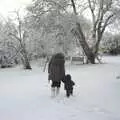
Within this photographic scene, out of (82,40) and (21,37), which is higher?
(21,37)

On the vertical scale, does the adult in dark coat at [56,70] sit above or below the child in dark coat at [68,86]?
above

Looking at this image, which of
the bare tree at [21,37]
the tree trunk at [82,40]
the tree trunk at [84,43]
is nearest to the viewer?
the tree trunk at [82,40]

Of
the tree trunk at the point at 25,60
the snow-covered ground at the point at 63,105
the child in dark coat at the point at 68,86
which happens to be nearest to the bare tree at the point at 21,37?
the tree trunk at the point at 25,60

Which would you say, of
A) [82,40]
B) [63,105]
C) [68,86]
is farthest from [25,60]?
[63,105]

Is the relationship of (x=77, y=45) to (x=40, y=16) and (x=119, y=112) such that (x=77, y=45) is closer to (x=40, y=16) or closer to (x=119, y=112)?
(x=40, y=16)

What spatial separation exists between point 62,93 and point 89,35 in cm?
1637

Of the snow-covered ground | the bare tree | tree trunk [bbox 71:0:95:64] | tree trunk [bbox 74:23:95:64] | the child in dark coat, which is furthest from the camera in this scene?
the bare tree

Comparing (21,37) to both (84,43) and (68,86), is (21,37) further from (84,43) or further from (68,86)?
(68,86)

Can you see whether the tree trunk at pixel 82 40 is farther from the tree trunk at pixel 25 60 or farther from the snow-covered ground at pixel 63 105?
the snow-covered ground at pixel 63 105

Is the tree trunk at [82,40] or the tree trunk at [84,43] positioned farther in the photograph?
the tree trunk at [84,43]

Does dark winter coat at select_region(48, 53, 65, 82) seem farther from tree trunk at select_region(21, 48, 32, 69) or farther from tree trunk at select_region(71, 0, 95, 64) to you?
tree trunk at select_region(21, 48, 32, 69)

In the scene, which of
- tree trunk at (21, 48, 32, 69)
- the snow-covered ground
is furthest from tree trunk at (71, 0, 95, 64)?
the snow-covered ground

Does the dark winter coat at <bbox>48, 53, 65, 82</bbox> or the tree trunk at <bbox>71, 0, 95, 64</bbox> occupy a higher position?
the tree trunk at <bbox>71, 0, 95, 64</bbox>

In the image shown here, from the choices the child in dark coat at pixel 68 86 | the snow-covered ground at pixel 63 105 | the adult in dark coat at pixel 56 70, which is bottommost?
the snow-covered ground at pixel 63 105
